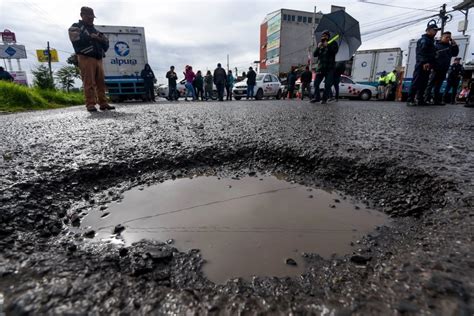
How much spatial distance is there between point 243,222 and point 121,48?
39.6ft

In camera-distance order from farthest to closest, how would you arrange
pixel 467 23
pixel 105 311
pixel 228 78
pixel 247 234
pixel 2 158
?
pixel 467 23, pixel 228 78, pixel 2 158, pixel 247 234, pixel 105 311

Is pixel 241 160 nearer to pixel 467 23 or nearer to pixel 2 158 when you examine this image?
pixel 2 158

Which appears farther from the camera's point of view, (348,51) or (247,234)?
(348,51)

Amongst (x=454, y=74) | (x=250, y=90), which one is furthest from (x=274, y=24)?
(x=454, y=74)

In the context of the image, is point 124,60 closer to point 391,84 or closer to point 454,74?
point 454,74

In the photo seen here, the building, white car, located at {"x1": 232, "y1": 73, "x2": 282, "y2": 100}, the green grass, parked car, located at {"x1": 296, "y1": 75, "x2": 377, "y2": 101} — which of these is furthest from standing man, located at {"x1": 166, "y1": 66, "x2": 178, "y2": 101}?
the building

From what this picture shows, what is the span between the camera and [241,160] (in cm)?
212

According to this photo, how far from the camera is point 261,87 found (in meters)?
14.4

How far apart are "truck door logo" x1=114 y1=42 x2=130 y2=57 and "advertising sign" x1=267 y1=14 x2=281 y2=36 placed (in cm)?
3377

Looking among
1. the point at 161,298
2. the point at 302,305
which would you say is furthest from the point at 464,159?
the point at 161,298

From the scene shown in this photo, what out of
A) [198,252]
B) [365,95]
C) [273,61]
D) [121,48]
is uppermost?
[273,61]

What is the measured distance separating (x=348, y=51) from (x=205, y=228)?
1146cm

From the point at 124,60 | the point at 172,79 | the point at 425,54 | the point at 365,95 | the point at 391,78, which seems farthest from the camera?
the point at 365,95

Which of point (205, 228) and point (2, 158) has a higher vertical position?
point (2, 158)
